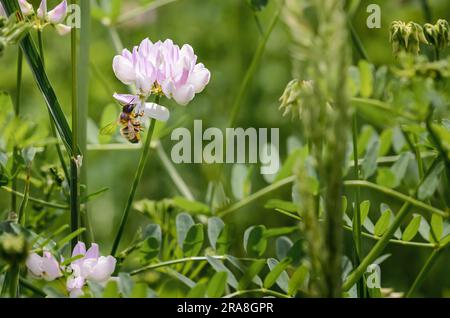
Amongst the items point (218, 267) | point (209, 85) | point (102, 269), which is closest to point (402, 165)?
point (218, 267)

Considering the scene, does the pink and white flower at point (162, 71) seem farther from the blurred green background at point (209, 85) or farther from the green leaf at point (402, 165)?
the blurred green background at point (209, 85)

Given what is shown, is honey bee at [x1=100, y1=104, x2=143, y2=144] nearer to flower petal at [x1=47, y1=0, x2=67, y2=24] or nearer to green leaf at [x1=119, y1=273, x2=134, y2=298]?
flower petal at [x1=47, y1=0, x2=67, y2=24]

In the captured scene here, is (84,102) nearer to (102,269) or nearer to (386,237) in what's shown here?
(102,269)

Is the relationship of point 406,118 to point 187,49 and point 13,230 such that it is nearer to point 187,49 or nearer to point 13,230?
point 187,49

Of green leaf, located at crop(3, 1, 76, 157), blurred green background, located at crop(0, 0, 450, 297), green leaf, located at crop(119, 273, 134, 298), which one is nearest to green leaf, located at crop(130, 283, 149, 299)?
green leaf, located at crop(119, 273, 134, 298)

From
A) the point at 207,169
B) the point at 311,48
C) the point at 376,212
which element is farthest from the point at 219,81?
the point at 311,48
